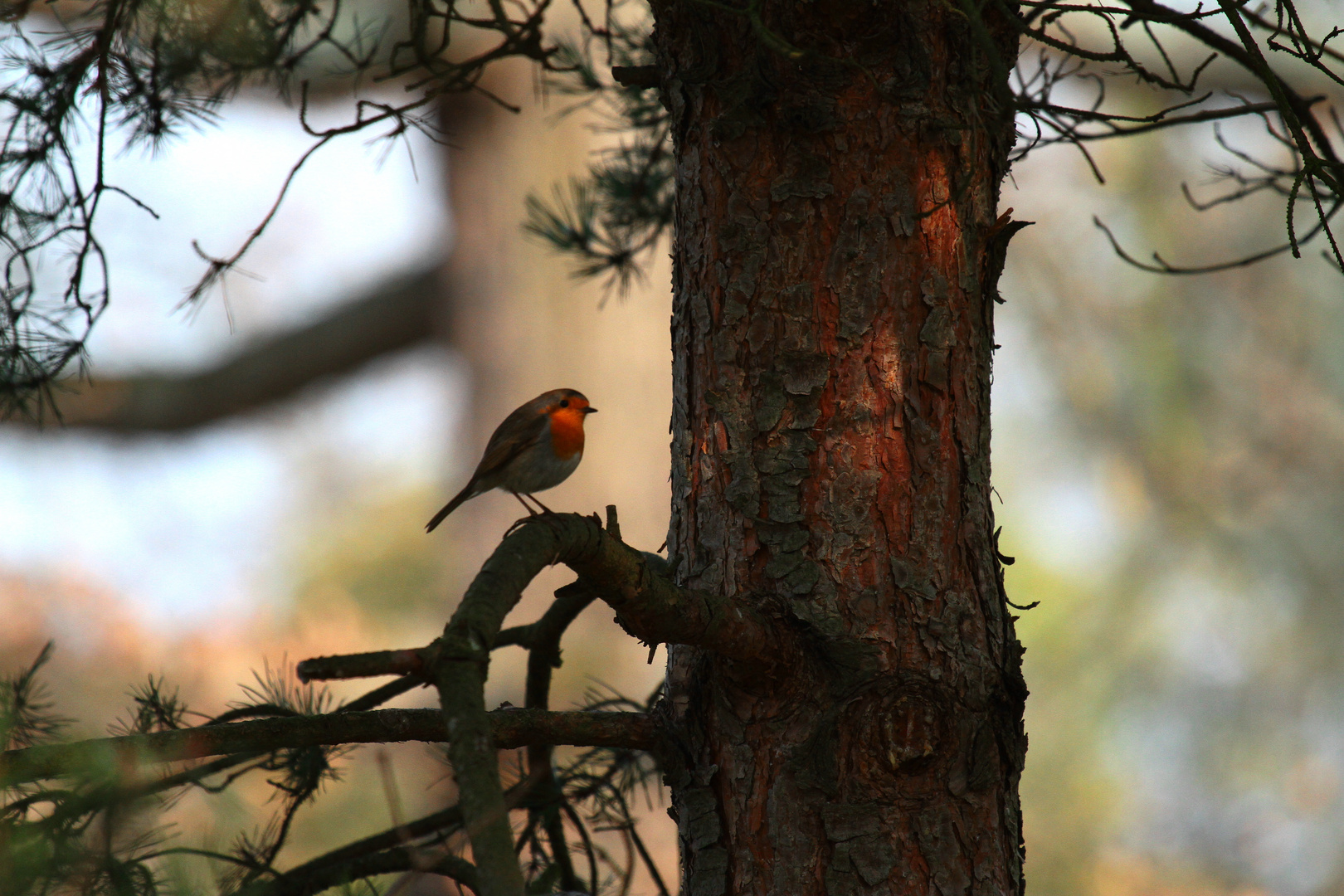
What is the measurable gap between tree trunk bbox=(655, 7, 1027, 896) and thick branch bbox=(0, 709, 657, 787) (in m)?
0.14

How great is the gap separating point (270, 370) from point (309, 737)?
250 inches

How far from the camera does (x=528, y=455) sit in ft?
8.05

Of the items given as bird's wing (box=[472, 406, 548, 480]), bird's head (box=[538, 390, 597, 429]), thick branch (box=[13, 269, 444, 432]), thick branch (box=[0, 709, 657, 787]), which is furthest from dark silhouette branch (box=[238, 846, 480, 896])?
thick branch (box=[13, 269, 444, 432])

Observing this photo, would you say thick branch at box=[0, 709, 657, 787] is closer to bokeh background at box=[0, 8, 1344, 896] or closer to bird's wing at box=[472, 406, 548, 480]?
bird's wing at box=[472, 406, 548, 480]

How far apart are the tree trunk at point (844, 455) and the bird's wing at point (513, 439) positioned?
74cm

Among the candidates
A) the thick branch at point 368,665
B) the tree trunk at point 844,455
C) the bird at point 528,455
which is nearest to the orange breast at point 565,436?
the bird at point 528,455

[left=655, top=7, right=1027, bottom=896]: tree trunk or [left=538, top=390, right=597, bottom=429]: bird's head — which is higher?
[left=538, top=390, right=597, bottom=429]: bird's head

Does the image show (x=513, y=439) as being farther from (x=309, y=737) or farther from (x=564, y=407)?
(x=309, y=737)

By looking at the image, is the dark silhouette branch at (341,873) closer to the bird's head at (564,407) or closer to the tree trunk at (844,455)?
the tree trunk at (844,455)

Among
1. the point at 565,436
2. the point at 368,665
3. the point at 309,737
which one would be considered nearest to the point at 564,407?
the point at 565,436

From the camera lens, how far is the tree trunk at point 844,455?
1553 millimetres

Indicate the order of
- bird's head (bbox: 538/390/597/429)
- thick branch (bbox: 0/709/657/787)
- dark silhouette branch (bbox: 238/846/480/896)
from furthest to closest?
bird's head (bbox: 538/390/597/429)
dark silhouette branch (bbox: 238/846/480/896)
thick branch (bbox: 0/709/657/787)

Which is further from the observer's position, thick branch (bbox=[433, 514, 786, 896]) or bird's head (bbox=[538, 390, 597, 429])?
bird's head (bbox=[538, 390, 597, 429])

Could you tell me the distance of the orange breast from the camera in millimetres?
2449
